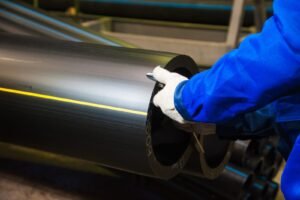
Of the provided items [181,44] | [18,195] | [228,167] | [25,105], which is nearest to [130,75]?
[25,105]

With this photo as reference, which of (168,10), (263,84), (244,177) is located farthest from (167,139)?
(168,10)

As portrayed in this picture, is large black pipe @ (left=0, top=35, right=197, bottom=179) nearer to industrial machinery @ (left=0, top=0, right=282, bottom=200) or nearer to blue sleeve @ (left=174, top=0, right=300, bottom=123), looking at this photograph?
industrial machinery @ (left=0, top=0, right=282, bottom=200)

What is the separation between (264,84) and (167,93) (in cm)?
21

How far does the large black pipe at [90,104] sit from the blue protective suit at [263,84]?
127 mm

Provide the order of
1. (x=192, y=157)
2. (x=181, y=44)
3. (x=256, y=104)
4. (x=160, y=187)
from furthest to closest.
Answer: (x=181, y=44) → (x=160, y=187) → (x=192, y=157) → (x=256, y=104)

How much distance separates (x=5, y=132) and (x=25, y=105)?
118mm

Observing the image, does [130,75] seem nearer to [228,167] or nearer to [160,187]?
[160,187]

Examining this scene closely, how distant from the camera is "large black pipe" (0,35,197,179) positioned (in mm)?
769

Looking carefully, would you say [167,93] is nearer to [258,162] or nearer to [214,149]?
[214,149]

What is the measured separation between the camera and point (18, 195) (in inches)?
41.6

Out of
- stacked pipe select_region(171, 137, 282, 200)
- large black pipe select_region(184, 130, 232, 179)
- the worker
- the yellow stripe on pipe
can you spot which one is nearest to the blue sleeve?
the worker

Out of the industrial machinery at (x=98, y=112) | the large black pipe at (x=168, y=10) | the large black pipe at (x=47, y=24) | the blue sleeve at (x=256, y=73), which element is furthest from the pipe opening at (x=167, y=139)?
the large black pipe at (x=168, y=10)

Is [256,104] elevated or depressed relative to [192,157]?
elevated

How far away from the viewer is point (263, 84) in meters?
0.60
